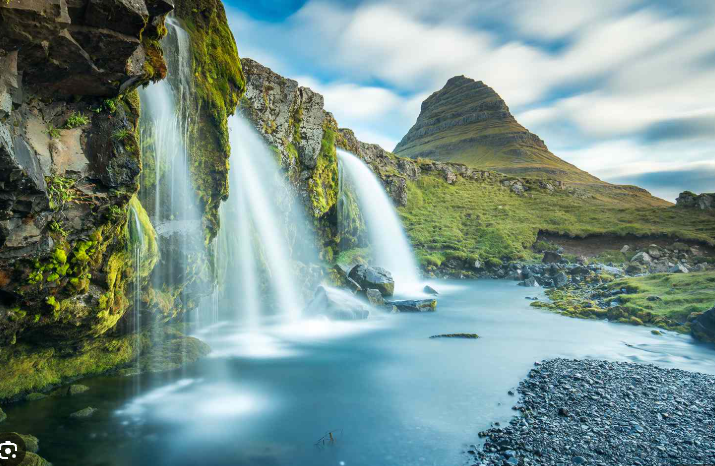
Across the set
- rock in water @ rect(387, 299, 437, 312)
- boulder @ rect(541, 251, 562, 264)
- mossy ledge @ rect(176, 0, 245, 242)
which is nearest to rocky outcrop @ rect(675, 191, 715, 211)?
boulder @ rect(541, 251, 562, 264)

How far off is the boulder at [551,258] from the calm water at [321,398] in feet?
91.4

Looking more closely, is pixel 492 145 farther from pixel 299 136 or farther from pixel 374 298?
pixel 374 298

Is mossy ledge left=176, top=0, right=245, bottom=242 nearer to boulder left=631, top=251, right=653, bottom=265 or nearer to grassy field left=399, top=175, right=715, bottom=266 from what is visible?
grassy field left=399, top=175, right=715, bottom=266

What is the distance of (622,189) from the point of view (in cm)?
10981

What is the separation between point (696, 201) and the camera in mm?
59594

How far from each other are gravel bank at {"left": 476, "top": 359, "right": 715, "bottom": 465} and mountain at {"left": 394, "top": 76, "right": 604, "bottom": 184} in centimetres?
12298

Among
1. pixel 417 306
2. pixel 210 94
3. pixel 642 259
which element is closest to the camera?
pixel 210 94

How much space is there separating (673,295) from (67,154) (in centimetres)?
2989

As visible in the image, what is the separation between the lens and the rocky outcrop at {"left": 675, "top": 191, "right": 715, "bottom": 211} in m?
57.5

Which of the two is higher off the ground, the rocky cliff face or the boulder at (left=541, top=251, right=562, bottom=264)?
the rocky cliff face

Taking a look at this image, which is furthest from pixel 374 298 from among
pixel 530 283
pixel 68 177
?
pixel 68 177

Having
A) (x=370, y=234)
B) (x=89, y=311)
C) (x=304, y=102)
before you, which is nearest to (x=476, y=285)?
(x=370, y=234)

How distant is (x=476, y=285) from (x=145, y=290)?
31408 millimetres

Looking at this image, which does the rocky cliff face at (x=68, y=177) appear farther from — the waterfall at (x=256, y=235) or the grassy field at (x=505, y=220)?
the grassy field at (x=505, y=220)
